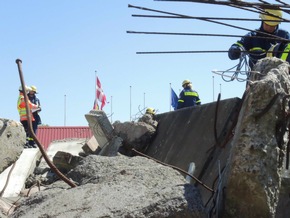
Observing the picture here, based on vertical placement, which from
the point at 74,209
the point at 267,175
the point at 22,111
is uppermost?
the point at 267,175

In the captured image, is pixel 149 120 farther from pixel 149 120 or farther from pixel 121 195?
pixel 121 195

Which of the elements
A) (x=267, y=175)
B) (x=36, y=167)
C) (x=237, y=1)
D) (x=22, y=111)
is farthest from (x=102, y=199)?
(x=22, y=111)

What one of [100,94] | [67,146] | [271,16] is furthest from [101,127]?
[100,94]

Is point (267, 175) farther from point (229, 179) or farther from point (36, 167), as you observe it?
point (36, 167)

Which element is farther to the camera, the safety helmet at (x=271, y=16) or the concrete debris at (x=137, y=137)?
the concrete debris at (x=137, y=137)

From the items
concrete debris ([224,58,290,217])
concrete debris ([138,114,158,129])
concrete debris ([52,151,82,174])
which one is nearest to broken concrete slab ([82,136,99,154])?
concrete debris ([52,151,82,174])

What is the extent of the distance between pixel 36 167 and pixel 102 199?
5.54 m

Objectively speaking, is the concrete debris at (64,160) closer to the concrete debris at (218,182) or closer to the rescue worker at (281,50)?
the rescue worker at (281,50)

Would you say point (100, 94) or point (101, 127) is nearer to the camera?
point (101, 127)

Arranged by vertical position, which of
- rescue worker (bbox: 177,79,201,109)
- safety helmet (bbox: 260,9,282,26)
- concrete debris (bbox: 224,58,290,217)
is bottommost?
rescue worker (bbox: 177,79,201,109)

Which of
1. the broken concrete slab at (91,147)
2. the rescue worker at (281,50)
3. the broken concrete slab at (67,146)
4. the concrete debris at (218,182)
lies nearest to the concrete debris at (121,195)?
the concrete debris at (218,182)

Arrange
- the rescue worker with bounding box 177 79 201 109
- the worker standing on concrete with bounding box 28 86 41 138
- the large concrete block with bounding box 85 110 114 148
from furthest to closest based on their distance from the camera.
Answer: the worker standing on concrete with bounding box 28 86 41 138, the rescue worker with bounding box 177 79 201 109, the large concrete block with bounding box 85 110 114 148

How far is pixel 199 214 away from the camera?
3.36m

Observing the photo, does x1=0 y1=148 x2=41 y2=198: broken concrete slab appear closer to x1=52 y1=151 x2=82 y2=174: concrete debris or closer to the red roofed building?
x1=52 y1=151 x2=82 y2=174: concrete debris
